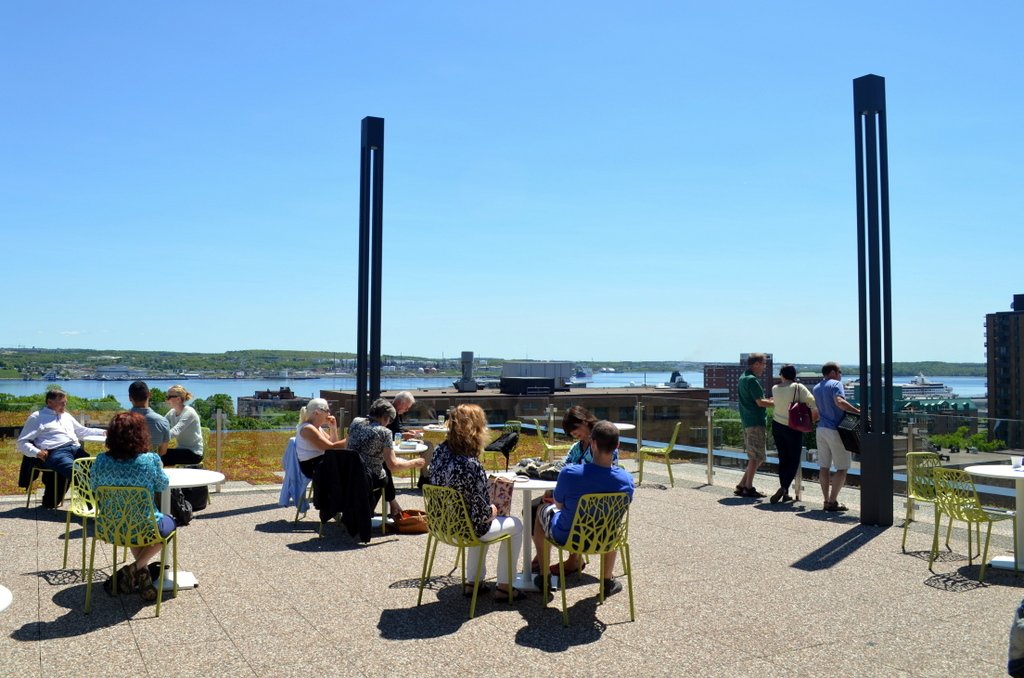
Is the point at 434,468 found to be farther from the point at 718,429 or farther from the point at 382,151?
the point at 718,429

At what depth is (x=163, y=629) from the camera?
4336mm

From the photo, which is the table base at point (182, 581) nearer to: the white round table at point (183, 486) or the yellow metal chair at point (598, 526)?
the white round table at point (183, 486)

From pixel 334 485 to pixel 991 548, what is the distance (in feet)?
16.8

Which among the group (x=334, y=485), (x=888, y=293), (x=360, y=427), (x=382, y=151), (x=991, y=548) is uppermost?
(x=382, y=151)

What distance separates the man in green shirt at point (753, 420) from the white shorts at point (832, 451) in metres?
0.81

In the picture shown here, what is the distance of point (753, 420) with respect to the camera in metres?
9.20

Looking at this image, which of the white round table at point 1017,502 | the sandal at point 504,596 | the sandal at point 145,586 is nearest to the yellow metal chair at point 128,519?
the sandal at point 145,586

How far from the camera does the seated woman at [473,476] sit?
482cm

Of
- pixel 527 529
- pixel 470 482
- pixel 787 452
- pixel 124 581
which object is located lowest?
pixel 124 581

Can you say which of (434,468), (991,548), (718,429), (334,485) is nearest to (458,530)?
(434,468)

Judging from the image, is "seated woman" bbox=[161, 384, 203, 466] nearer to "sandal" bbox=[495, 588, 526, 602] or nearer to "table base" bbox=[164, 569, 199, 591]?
"table base" bbox=[164, 569, 199, 591]

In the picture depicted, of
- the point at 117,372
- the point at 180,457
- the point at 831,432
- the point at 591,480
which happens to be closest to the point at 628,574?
the point at 591,480

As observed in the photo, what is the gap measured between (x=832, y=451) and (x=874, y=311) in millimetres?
1530

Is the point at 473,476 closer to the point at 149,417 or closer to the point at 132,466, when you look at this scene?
the point at 132,466
